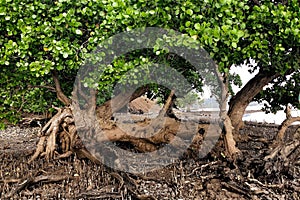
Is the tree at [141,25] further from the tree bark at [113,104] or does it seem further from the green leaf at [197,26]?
the tree bark at [113,104]

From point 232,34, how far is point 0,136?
48.1 feet

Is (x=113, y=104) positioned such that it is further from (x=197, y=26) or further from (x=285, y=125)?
(x=285, y=125)

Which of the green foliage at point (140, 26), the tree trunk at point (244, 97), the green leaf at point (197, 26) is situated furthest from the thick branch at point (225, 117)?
the green leaf at point (197, 26)

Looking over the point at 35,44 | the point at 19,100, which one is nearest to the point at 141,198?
the point at 35,44

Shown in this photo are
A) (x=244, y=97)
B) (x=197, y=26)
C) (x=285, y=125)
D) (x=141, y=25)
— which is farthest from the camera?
(x=244, y=97)

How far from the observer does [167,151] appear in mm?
10094

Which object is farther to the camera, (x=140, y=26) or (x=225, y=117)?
(x=225, y=117)

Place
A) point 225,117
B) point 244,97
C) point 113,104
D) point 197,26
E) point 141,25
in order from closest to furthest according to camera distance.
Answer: point 197,26 < point 141,25 < point 225,117 < point 113,104 < point 244,97

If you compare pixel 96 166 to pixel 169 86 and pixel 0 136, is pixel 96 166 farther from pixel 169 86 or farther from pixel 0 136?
pixel 0 136

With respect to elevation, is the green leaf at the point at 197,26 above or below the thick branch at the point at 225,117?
above

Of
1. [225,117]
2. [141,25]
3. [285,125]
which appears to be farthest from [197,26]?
[285,125]

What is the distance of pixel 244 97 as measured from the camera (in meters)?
10.3

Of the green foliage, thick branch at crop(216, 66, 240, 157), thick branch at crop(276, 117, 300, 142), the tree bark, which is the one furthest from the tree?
thick branch at crop(276, 117, 300, 142)

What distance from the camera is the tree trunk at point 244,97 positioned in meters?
9.80
